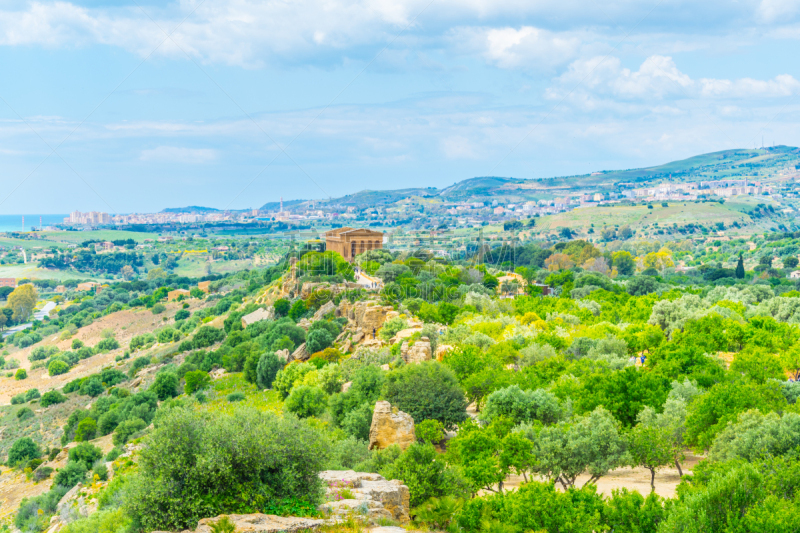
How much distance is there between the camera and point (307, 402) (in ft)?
99.7

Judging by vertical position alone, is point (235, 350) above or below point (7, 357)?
above

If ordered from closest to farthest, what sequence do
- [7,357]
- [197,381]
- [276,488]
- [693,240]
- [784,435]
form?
[276,488], [784,435], [197,381], [7,357], [693,240]

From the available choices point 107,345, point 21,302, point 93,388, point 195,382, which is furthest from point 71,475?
point 21,302

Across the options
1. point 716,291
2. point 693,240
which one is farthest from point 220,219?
point 716,291

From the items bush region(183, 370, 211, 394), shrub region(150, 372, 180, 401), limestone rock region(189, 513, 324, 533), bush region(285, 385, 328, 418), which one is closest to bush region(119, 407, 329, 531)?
limestone rock region(189, 513, 324, 533)

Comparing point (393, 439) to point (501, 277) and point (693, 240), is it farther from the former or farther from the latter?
point (693, 240)

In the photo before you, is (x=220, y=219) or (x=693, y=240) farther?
(x=220, y=219)

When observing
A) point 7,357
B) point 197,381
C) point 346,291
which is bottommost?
point 7,357

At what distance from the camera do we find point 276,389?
40.0 m

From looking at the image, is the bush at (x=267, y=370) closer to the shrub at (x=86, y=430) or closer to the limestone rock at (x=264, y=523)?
the shrub at (x=86, y=430)

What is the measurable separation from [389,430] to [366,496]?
696 cm

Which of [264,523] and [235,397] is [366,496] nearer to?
[264,523]

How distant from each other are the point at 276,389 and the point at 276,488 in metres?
28.3

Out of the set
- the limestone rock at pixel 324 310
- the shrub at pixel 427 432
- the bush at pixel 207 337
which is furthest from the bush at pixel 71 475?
the bush at pixel 207 337
